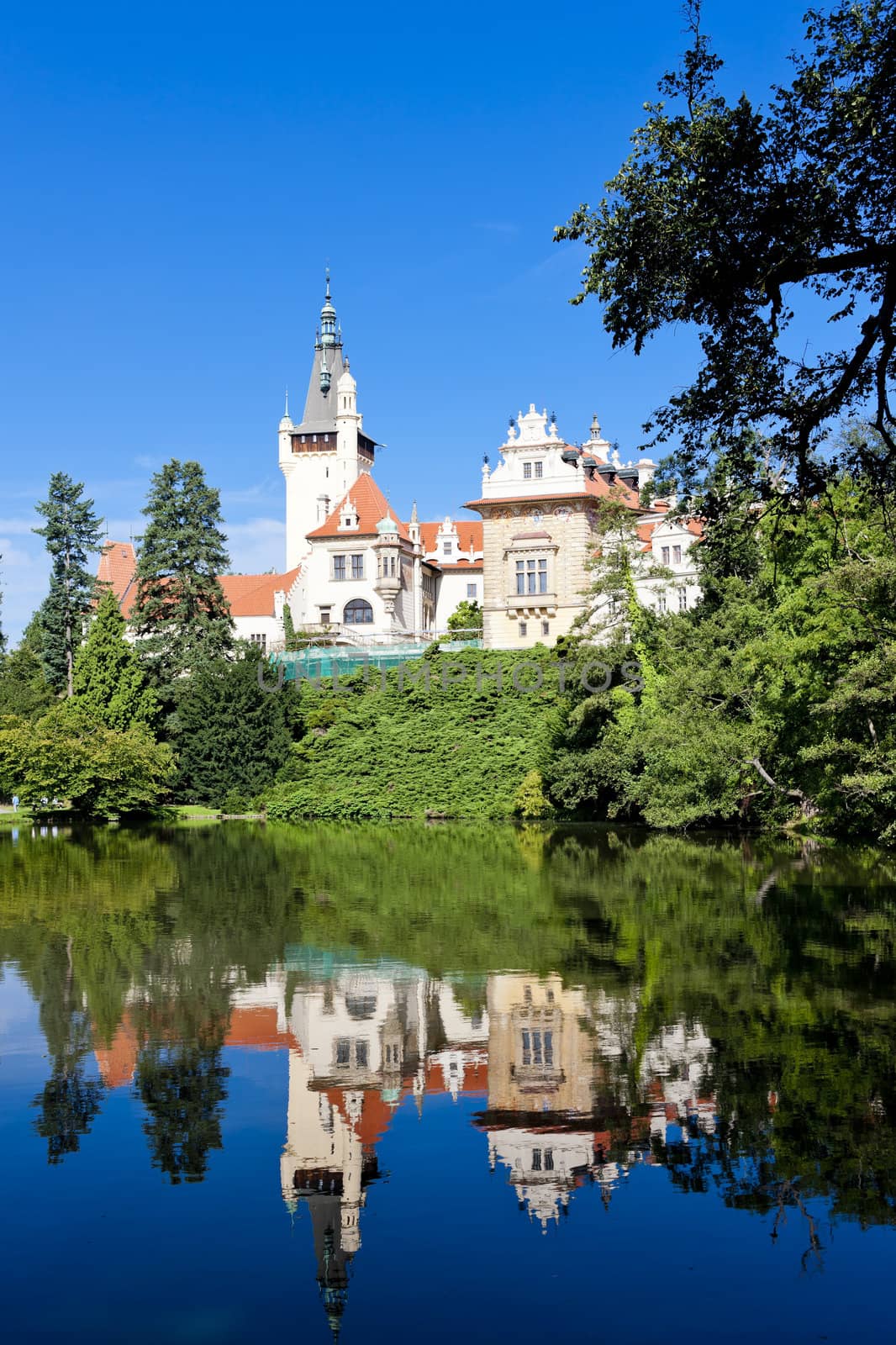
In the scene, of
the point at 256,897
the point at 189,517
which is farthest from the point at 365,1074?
the point at 189,517

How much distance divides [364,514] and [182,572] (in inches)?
523

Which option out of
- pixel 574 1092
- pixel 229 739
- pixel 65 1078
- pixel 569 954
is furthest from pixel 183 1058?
pixel 229 739

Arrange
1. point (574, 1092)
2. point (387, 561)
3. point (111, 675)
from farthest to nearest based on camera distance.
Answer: point (387, 561)
point (111, 675)
point (574, 1092)

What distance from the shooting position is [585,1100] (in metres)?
10.3

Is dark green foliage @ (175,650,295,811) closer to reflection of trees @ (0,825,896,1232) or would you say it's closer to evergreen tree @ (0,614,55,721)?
evergreen tree @ (0,614,55,721)

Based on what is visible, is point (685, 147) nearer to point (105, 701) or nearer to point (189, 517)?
point (105, 701)

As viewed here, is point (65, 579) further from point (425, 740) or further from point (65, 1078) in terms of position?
point (65, 1078)

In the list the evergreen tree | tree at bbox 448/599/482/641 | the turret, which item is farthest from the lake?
the turret

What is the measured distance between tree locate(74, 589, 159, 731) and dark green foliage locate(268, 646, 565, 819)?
608cm

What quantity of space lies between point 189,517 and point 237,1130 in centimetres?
4737

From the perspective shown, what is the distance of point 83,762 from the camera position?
4522 cm

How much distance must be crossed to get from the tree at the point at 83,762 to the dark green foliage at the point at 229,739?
2486 millimetres

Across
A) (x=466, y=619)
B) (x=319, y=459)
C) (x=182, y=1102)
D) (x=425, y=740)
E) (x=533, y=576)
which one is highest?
(x=319, y=459)

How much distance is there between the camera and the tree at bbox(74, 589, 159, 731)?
49406mm
